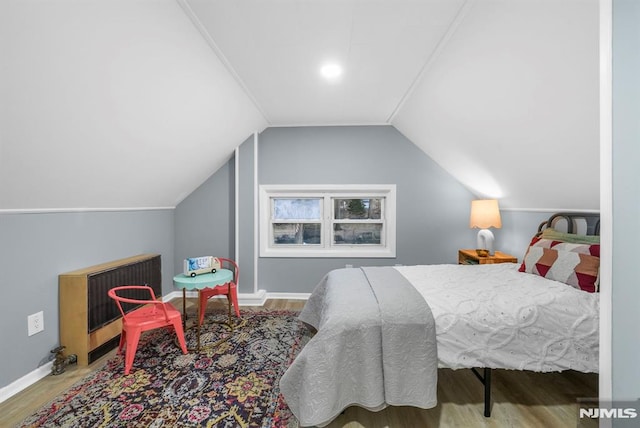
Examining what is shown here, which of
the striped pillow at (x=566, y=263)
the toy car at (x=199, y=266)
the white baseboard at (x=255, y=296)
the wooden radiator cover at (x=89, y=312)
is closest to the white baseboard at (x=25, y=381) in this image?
the wooden radiator cover at (x=89, y=312)

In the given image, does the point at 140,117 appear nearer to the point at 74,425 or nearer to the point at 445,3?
the point at 74,425

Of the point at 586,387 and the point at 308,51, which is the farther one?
the point at 308,51

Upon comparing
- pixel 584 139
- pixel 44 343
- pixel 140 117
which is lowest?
pixel 44 343

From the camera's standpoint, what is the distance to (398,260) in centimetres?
411

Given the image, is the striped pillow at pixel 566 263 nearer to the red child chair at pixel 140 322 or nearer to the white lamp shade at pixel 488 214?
the white lamp shade at pixel 488 214

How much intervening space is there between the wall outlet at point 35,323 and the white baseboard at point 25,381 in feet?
0.97

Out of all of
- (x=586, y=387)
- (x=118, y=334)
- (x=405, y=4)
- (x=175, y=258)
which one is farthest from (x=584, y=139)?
(x=175, y=258)

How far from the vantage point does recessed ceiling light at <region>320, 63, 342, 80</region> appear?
2451mm

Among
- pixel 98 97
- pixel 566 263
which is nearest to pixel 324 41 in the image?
pixel 98 97

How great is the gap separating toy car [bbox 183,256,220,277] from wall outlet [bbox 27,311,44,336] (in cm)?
106

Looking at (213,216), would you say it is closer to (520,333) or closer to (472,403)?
(472,403)

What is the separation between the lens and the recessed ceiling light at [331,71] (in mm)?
2451

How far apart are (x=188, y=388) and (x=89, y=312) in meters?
1.14

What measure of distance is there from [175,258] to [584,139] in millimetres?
4755
